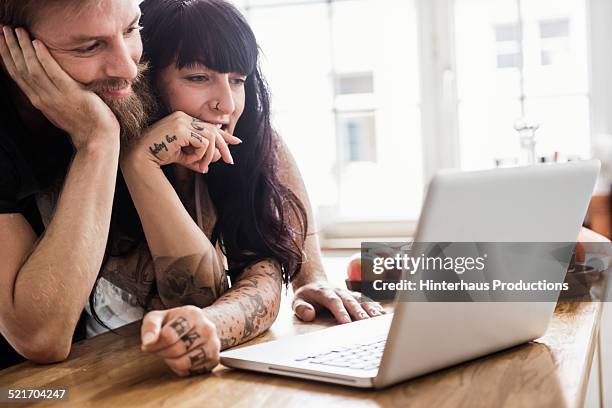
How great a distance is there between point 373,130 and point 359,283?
1.75 m

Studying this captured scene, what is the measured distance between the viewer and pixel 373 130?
3131 mm

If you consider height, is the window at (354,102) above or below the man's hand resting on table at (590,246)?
above

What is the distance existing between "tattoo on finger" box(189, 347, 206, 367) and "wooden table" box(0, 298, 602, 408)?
0.8 inches

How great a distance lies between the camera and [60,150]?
1.28 metres

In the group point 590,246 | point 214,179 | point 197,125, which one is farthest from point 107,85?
point 590,246

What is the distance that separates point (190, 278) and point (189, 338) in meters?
0.32

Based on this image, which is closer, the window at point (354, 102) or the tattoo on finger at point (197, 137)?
the tattoo on finger at point (197, 137)

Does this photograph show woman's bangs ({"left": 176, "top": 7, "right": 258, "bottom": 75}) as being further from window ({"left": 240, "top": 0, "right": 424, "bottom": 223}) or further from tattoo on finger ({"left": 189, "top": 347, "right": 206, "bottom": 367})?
window ({"left": 240, "top": 0, "right": 424, "bottom": 223})

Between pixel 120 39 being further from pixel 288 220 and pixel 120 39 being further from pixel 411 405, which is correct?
pixel 411 405

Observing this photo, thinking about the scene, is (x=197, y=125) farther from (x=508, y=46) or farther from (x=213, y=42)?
(x=508, y=46)

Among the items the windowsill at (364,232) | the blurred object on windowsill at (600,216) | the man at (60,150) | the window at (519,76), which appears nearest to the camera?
the man at (60,150)

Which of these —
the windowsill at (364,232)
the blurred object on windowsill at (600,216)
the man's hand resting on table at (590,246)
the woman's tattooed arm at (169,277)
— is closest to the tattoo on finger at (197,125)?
the woman's tattooed arm at (169,277)

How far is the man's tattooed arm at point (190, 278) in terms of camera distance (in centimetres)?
126

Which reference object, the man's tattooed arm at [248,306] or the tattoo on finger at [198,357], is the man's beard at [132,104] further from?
the tattoo on finger at [198,357]
